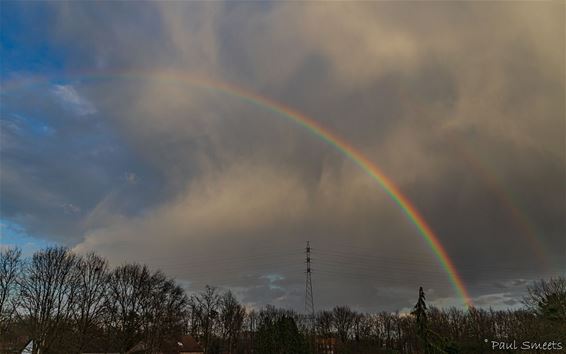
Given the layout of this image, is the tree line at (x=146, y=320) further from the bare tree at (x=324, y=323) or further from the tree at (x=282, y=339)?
the bare tree at (x=324, y=323)

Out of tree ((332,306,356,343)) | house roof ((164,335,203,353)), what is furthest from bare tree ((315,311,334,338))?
house roof ((164,335,203,353))

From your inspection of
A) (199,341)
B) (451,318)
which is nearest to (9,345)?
(199,341)

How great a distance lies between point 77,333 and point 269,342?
121 ft

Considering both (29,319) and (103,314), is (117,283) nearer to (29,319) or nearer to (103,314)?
(103,314)

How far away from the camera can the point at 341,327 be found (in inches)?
5851

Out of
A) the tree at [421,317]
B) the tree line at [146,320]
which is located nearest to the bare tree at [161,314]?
the tree line at [146,320]

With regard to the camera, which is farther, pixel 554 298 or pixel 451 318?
pixel 451 318

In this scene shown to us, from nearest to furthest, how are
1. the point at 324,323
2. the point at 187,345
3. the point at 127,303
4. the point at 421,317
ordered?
1. the point at 421,317
2. the point at 127,303
3. the point at 187,345
4. the point at 324,323

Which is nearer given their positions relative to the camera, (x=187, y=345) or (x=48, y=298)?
(x=48, y=298)

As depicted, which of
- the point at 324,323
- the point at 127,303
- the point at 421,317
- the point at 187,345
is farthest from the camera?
the point at 324,323

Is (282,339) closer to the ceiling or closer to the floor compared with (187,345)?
closer to the ceiling

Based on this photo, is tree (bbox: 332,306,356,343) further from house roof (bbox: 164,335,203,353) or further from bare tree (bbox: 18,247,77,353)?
bare tree (bbox: 18,247,77,353)

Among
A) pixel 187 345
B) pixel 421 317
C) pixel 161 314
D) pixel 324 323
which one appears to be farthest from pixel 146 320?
pixel 324 323

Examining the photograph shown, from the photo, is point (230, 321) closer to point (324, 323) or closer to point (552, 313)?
point (324, 323)
